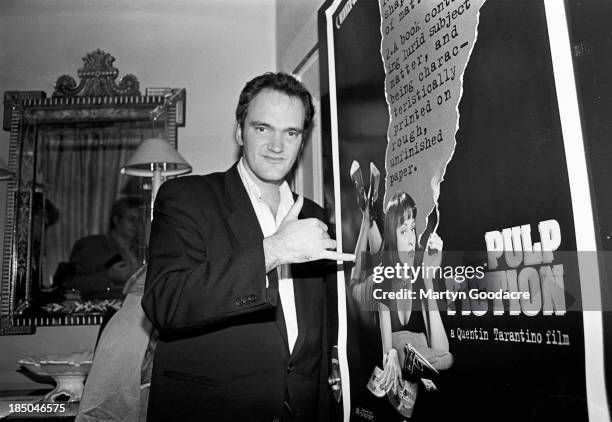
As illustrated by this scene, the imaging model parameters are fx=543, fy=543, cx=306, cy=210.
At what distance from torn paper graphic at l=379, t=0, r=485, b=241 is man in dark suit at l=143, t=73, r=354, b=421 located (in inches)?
8.5

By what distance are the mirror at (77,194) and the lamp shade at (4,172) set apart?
0.09 m

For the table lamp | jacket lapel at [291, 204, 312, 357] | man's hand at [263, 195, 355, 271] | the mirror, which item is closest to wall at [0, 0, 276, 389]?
the mirror

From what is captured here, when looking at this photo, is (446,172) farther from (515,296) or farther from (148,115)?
(148,115)

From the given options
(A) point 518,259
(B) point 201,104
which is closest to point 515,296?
(A) point 518,259

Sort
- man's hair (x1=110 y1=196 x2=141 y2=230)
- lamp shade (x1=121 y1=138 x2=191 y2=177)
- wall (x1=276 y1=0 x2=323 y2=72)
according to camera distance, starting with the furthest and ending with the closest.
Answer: man's hair (x1=110 y1=196 x2=141 y2=230) < lamp shade (x1=121 y1=138 x2=191 y2=177) < wall (x1=276 y1=0 x2=323 y2=72)

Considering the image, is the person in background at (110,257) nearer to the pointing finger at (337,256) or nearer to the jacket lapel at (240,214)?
the jacket lapel at (240,214)

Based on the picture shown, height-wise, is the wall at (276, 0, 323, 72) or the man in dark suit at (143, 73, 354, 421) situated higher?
the wall at (276, 0, 323, 72)

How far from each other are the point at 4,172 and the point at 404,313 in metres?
2.60

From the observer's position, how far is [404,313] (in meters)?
0.95

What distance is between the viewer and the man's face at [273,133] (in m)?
1.29

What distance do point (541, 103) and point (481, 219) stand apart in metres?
0.18

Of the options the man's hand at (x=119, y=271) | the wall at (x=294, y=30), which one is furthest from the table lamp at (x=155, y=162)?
the wall at (x=294, y=30)

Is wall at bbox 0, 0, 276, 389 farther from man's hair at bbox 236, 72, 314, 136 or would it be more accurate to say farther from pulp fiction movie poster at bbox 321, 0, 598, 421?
pulp fiction movie poster at bbox 321, 0, 598, 421

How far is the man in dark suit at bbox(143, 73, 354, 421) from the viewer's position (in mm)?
1021
